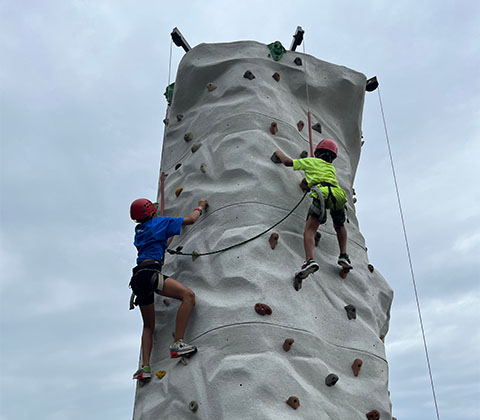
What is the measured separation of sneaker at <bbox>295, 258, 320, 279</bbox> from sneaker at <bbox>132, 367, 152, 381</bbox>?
146 centimetres

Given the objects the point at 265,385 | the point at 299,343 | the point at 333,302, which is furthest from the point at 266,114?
the point at 265,385

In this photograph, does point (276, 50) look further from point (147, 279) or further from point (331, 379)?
point (331, 379)

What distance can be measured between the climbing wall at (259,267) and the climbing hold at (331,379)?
0.01m

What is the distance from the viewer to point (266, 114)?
6.06 meters

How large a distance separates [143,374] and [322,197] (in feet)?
6.78

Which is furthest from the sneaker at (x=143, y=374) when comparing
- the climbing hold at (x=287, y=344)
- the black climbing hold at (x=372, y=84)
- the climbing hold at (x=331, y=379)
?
the black climbing hold at (x=372, y=84)

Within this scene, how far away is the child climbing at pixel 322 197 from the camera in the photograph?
5000 mm

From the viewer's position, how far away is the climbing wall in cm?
435

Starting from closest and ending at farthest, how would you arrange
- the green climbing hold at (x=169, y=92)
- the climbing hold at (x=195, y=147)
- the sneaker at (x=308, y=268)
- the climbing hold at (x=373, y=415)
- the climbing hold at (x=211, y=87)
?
the climbing hold at (x=373, y=415)
the sneaker at (x=308, y=268)
the climbing hold at (x=195, y=147)
the climbing hold at (x=211, y=87)
the green climbing hold at (x=169, y=92)

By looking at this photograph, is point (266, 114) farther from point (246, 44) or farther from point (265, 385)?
point (265, 385)

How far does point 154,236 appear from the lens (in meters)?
4.96

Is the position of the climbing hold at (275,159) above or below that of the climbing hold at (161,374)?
above

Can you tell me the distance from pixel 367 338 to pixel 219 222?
1623mm

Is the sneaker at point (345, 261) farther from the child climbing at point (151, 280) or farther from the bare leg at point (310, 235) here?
the child climbing at point (151, 280)
